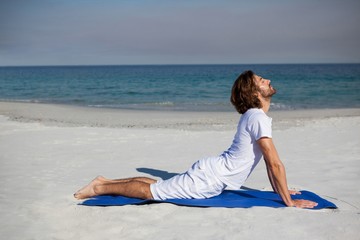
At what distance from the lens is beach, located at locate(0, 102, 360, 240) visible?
3.98 meters

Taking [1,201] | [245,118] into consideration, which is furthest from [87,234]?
[245,118]

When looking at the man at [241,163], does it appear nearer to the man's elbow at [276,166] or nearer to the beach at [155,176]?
the man's elbow at [276,166]

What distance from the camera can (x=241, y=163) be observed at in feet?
14.9

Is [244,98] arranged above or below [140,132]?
above

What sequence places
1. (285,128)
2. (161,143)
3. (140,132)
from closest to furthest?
(161,143) → (140,132) → (285,128)

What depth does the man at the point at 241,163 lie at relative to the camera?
4.37 m

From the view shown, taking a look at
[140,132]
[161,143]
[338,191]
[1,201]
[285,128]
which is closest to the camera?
[1,201]

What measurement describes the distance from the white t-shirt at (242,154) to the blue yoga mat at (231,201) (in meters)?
0.21

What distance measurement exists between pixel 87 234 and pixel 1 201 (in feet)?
5.52

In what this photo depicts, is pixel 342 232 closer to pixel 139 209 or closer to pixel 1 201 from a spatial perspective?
pixel 139 209

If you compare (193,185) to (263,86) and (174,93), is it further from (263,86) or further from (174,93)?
(174,93)

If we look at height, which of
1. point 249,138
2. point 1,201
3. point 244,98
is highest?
point 244,98

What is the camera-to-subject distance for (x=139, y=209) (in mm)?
4520

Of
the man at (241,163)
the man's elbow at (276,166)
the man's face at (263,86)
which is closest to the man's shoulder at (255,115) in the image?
the man at (241,163)
